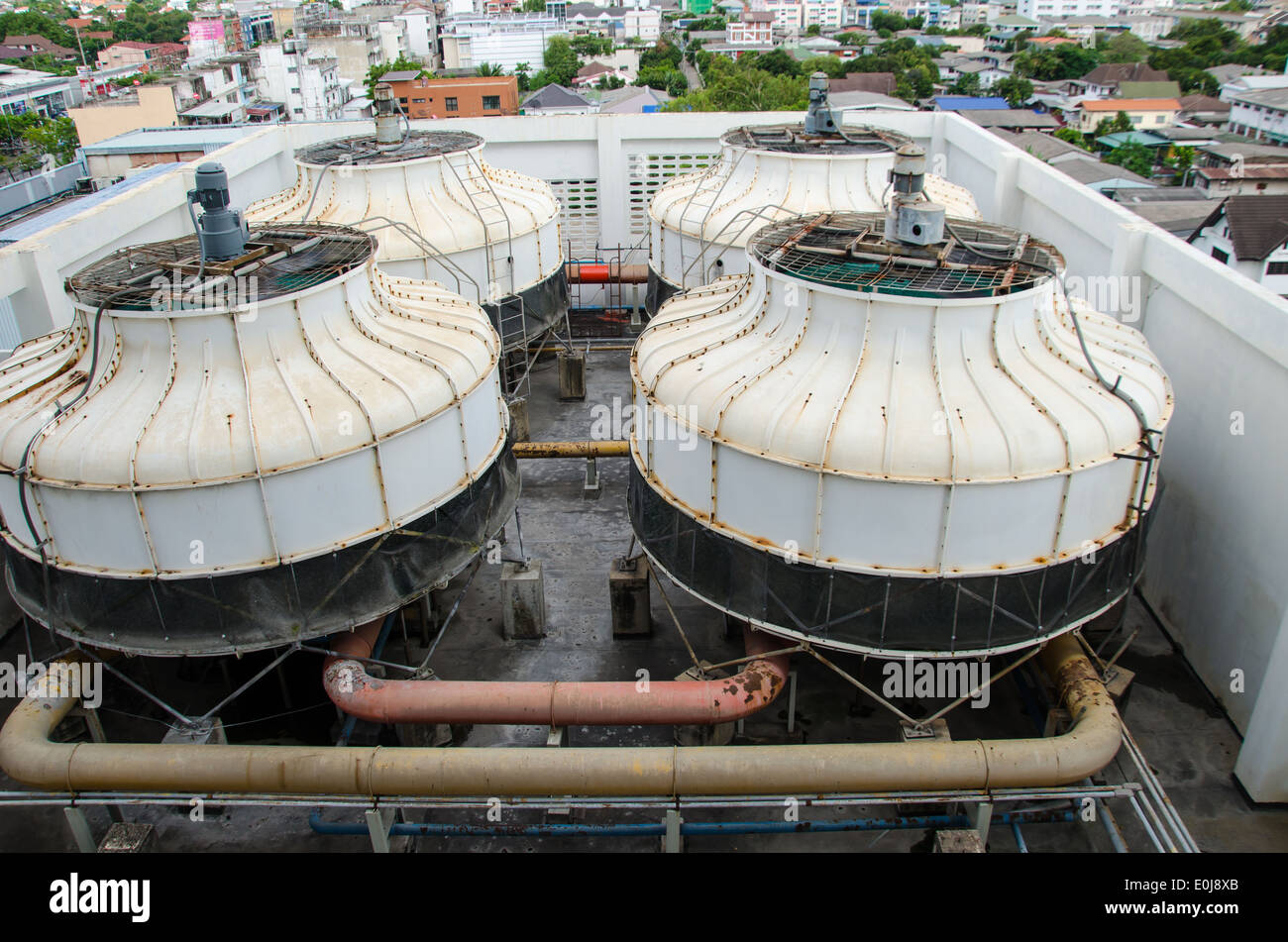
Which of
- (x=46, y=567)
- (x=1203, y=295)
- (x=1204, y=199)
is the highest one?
(x=1203, y=295)

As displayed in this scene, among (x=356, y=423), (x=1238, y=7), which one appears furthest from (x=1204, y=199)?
(x=1238, y=7)

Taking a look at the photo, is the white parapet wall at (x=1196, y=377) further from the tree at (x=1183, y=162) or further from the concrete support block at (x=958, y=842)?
the tree at (x=1183, y=162)

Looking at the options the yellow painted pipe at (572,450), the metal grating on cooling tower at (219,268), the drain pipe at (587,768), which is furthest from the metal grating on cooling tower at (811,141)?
the drain pipe at (587,768)

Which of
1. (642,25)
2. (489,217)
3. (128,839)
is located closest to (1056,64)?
(642,25)

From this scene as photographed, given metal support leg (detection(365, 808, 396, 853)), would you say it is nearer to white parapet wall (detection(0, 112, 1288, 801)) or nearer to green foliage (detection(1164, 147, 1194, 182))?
white parapet wall (detection(0, 112, 1288, 801))

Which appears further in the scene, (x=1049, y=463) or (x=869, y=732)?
(x=869, y=732)

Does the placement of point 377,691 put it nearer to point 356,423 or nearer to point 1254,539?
point 356,423

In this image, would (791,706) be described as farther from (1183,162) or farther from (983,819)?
(1183,162)
